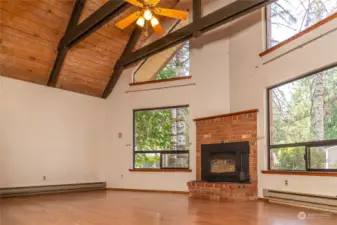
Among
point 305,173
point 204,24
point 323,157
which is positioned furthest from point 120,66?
point 323,157

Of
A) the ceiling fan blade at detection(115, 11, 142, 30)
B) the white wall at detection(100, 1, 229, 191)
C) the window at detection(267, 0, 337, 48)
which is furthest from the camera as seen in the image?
the white wall at detection(100, 1, 229, 191)

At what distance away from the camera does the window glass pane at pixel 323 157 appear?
14.7 feet

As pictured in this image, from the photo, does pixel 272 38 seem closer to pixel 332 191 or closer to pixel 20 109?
pixel 332 191

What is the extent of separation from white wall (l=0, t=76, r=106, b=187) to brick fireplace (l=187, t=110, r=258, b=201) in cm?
278

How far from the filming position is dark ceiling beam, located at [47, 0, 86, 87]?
584 centimetres

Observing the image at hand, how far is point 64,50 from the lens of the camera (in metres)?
6.27

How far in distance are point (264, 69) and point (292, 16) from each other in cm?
103

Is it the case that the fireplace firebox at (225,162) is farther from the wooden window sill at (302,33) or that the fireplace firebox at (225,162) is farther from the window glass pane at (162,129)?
the wooden window sill at (302,33)

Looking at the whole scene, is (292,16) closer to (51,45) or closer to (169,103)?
(169,103)

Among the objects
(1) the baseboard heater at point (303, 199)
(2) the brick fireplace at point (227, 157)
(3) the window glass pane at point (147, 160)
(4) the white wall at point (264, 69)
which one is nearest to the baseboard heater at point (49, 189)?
(3) the window glass pane at point (147, 160)

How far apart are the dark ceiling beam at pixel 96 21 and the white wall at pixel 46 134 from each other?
1405mm

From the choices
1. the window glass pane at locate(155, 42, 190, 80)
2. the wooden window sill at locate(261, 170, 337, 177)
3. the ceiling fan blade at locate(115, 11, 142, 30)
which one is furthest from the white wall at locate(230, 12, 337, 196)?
the ceiling fan blade at locate(115, 11, 142, 30)

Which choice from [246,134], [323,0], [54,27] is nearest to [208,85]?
[246,134]

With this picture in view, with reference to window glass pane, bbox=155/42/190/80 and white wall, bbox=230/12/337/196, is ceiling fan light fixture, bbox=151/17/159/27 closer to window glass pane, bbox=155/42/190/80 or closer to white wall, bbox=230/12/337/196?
white wall, bbox=230/12/337/196
